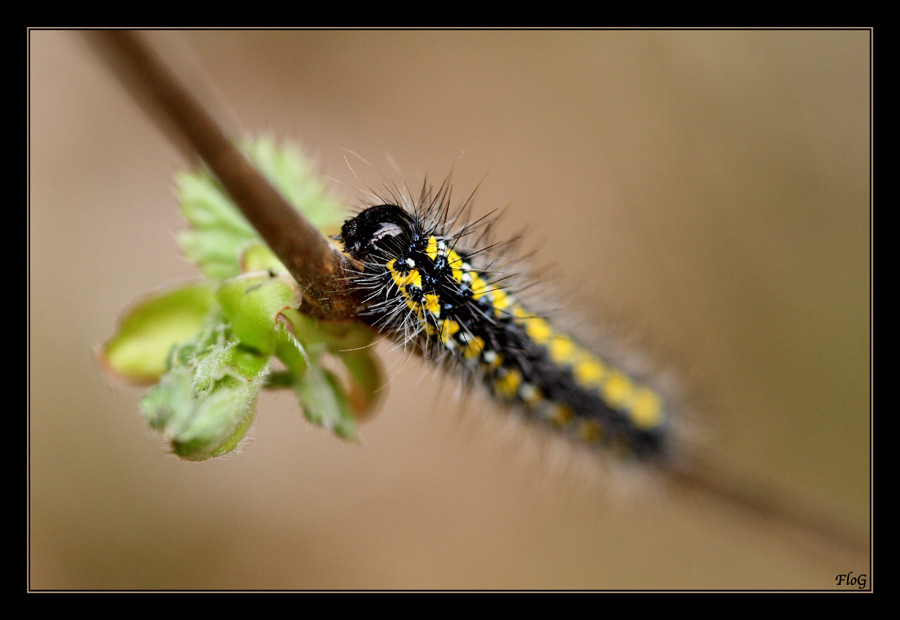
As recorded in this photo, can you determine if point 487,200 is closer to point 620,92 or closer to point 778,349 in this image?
point 620,92

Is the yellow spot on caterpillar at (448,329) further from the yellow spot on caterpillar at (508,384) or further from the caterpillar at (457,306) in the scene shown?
the yellow spot on caterpillar at (508,384)

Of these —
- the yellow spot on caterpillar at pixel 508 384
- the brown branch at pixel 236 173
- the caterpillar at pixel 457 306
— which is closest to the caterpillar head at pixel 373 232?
the caterpillar at pixel 457 306

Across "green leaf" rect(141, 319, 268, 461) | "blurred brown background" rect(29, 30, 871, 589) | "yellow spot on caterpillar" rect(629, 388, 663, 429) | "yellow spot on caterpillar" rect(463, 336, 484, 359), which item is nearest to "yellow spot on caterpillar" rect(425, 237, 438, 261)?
"yellow spot on caterpillar" rect(463, 336, 484, 359)

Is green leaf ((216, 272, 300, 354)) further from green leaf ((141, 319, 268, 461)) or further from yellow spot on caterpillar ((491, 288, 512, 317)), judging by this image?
yellow spot on caterpillar ((491, 288, 512, 317))

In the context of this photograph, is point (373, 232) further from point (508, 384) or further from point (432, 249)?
point (508, 384)

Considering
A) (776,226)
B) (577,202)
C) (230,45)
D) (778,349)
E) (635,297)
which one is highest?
(230,45)

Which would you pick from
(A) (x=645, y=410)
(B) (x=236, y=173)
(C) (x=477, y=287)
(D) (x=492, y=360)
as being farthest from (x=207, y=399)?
(A) (x=645, y=410)

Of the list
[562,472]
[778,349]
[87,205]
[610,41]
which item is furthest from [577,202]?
[87,205]
